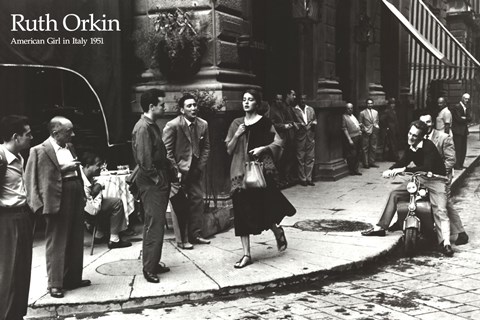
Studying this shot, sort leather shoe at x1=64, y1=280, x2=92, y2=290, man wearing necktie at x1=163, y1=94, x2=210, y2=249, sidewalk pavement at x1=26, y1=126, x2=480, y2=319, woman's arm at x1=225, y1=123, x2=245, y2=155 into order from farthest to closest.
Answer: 1. man wearing necktie at x1=163, y1=94, x2=210, y2=249
2. woman's arm at x1=225, y1=123, x2=245, y2=155
3. leather shoe at x1=64, y1=280, x2=92, y2=290
4. sidewalk pavement at x1=26, y1=126, x2=480, y2=319

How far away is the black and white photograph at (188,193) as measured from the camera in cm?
586

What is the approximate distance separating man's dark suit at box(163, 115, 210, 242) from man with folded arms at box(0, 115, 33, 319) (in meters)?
2.95

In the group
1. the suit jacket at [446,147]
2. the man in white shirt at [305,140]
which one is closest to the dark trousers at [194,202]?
the suit jacket at [446,147]

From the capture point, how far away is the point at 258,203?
275 inches

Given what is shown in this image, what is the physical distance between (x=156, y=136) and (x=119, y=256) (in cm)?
191

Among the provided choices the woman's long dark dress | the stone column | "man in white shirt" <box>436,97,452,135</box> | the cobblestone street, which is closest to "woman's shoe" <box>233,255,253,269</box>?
the woman's long dark dress

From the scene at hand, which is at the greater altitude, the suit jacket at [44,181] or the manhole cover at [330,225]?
the suit jacket at [44,181]

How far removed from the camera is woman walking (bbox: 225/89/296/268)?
6945mm

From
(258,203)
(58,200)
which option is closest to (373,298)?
(258,203)

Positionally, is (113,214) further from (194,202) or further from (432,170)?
(432,170)

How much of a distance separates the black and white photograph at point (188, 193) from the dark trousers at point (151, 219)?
2cm

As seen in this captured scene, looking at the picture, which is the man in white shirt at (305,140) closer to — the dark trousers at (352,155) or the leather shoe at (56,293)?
the dark trousers at (352,155)

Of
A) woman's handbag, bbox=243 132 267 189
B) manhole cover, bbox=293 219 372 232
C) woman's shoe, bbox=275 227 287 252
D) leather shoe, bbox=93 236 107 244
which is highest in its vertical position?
woman's handbag, bbox=243 132 267 189

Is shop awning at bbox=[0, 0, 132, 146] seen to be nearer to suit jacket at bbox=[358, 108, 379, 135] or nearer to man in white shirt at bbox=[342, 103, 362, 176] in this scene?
man in white shirt at bbox=[342, 103, 362, 176]
